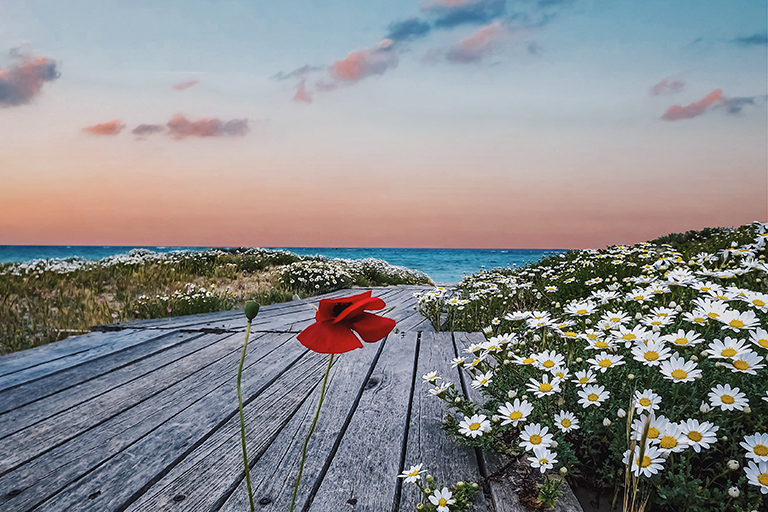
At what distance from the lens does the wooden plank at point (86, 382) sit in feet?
6.60

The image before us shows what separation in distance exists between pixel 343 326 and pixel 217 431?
1532 millimetres

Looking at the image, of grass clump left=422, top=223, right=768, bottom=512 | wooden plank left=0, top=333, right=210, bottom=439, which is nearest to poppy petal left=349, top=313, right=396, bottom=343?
grass clump left=422, top=223, right=768, bottom=512

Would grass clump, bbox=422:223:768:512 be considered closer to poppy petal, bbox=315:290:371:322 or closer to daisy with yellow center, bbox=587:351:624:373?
daisy with yellow center, bbox=587:351:624:373

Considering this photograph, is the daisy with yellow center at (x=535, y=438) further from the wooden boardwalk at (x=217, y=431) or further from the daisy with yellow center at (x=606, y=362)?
the daisy with yellow center at (x=606, y=362)

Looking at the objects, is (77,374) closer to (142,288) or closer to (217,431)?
(217,431)

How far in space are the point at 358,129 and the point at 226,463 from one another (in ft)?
27.8

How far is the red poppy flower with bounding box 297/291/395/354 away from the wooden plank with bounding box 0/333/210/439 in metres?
2.15

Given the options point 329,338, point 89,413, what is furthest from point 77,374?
point 329,338

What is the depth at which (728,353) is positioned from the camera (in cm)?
129

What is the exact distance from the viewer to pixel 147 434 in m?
1.80

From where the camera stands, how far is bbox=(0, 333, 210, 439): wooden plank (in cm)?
201

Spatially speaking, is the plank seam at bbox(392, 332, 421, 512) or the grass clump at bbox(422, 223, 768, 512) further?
the plank seam at bbox(392, 332, 421, 512)

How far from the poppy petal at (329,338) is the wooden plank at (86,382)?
7.07ft

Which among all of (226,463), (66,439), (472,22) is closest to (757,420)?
(226,463)
